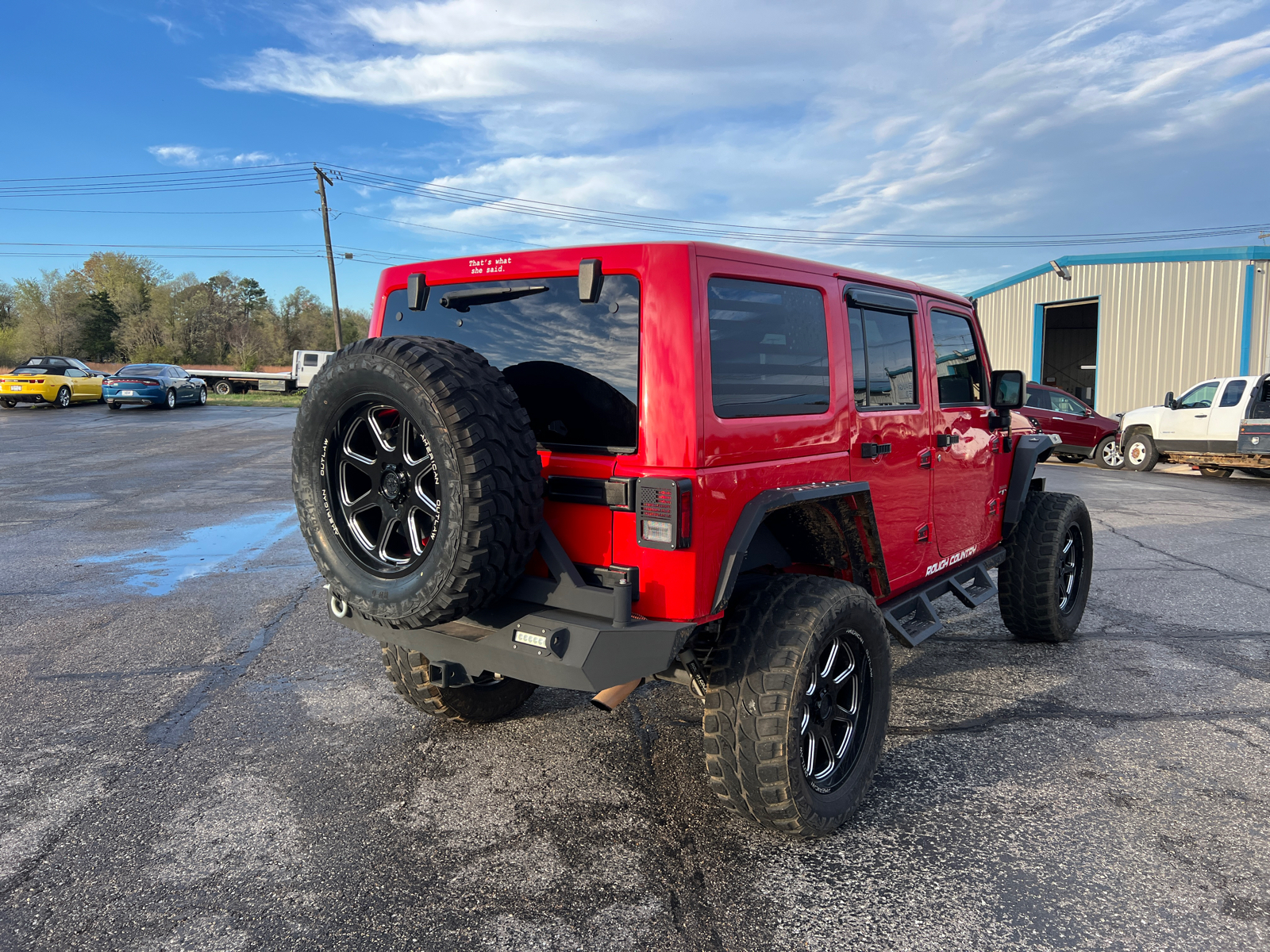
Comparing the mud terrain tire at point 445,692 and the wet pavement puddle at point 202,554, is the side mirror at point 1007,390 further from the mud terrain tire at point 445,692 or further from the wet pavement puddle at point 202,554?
the wet pavement puddle at point 202,554

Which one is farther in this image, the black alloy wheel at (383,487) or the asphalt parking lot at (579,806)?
the black alloy wheel at (383,487)

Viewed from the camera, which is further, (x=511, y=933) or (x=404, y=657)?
(x=404, y=657)

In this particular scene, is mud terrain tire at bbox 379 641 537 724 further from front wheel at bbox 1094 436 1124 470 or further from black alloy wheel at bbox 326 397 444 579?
front wheel at bbox 1094 436 1124 470

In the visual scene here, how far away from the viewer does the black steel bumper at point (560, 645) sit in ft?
8.47

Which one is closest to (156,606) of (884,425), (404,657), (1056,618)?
(404,657)

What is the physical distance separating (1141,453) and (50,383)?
31.3 m

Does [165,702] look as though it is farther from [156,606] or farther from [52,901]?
[156,606]

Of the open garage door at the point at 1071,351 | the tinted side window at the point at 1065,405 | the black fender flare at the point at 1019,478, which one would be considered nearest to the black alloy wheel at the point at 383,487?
the black fender flare at the point at 1019,478

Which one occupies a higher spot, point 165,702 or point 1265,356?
point 1265,356

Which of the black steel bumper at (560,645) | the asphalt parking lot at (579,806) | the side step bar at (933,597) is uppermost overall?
the black steel bumper at (560,645)

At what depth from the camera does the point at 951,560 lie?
4.44 m

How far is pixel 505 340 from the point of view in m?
3.16

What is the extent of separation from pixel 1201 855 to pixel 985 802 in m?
0.70

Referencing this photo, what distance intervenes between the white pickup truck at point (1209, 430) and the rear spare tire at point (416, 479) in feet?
52.3
